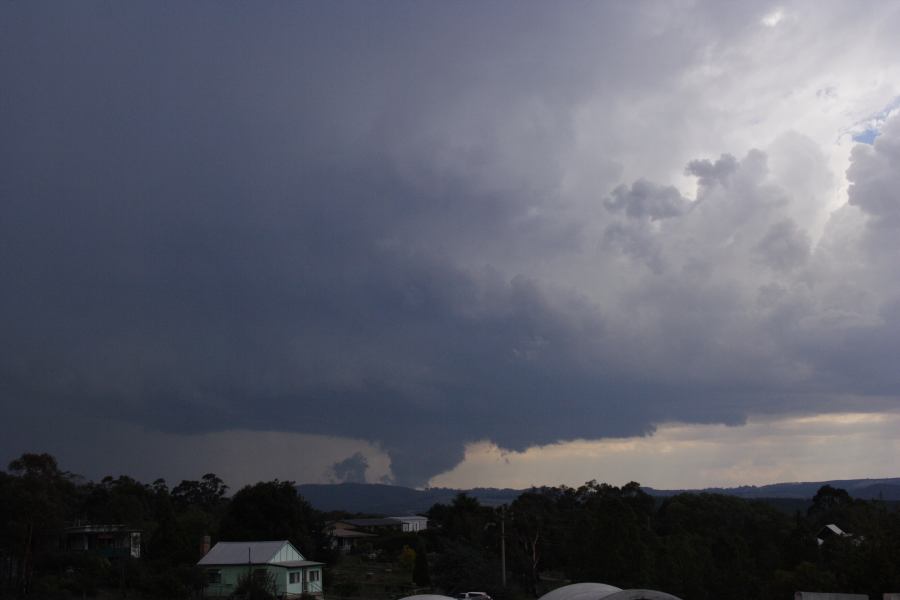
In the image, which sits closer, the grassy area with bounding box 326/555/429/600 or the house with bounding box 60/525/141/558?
the grassy area with bounding box 326/555/429/600

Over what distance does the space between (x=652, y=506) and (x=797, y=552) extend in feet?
150

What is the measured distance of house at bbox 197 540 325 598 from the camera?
56.8m

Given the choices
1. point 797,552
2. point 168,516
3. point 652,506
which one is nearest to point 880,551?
point 797,552

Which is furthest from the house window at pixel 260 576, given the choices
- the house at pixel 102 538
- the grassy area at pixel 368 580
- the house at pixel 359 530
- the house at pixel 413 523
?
the house at pixel 413 523

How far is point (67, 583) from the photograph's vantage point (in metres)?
54.0

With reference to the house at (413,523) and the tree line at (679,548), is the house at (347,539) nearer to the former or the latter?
the tree line at (679,548)

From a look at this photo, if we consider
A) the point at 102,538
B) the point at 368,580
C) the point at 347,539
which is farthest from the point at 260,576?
the point at 347,539

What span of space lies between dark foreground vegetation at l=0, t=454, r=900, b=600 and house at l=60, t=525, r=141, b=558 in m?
Result: 5.21

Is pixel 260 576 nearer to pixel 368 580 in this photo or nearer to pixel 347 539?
pixel 368 580

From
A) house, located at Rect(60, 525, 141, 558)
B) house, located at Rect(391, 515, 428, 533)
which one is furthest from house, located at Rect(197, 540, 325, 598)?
house, located at Rect(391, 515, 428, 533)

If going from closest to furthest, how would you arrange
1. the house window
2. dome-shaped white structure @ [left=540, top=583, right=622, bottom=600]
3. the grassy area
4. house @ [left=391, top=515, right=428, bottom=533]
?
dome-shaped white structure @ [left=540, top=583, right=622, bottom=600] < the house window < the grassy area < house @ [left=391, top=515, right=428, bottom=533]

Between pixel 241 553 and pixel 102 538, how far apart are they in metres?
24.3

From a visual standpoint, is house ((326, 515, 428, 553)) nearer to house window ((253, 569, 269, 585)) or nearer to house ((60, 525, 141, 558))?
house ((60, 525, 141, 558))

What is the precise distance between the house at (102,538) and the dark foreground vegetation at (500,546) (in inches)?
205
